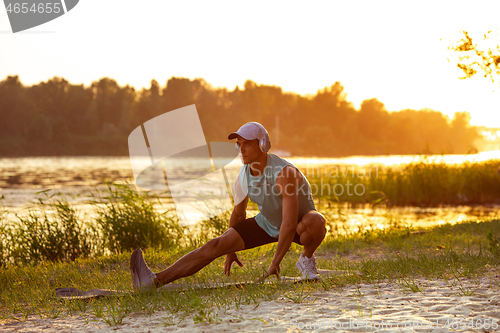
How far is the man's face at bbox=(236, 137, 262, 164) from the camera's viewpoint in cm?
380

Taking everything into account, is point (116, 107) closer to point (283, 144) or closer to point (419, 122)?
point (283, 144)

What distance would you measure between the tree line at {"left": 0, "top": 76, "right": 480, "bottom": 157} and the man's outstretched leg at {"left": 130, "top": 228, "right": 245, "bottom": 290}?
3621 cm

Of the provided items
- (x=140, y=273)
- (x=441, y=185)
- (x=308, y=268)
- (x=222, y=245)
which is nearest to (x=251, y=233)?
(x=222, y=245)

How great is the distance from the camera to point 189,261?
13.1ft

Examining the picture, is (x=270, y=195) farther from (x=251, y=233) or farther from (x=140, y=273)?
(x=140, y=273)

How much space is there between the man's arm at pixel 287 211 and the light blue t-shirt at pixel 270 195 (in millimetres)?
97

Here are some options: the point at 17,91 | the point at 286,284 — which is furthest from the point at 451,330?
the point at 17,91

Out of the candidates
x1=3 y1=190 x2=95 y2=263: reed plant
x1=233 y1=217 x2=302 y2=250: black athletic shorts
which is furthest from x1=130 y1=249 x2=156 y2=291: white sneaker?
x1=3 y1=190 x2=95 y2=263: reed plant

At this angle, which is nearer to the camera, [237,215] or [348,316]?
[348,316]

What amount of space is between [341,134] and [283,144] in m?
19.5

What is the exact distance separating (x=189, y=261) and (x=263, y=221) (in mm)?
785

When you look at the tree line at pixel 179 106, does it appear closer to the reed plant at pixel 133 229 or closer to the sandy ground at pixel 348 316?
the reed plant at pixel 133 229

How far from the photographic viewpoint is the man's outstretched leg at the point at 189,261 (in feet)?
12.9

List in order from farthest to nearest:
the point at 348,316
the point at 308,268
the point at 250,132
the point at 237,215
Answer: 1. the point at 237,215
2. the point at 308,268
3. the point at 250,132
4. the point at 348,316
